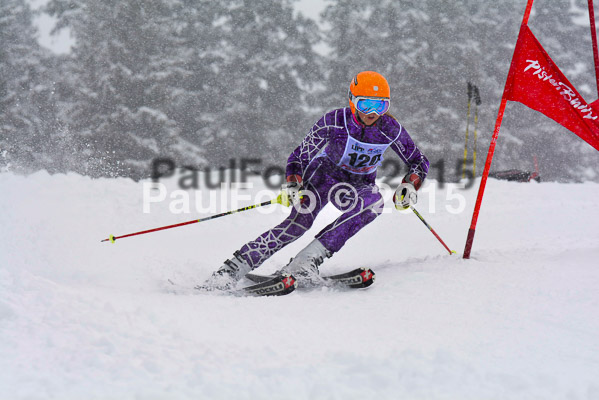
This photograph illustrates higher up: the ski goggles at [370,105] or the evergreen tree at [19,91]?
the evergreen tree at [19,91]

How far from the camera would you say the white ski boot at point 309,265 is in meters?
3.88

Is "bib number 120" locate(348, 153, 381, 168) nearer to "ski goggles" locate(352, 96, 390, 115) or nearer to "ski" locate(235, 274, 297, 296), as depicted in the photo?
"ski goggles" locate(352, 96, 390, 115)

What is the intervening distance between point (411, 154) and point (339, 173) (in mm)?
653

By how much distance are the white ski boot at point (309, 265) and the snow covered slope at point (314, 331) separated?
148 mm

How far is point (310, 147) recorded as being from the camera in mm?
4418

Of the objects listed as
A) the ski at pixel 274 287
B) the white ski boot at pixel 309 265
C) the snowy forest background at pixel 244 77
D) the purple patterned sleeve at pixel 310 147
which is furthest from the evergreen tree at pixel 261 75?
the ski at pixel 274 287

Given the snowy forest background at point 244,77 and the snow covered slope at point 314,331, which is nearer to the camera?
the snow covered slope at point 314,331

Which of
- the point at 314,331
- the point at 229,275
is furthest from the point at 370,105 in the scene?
the point at 314,331

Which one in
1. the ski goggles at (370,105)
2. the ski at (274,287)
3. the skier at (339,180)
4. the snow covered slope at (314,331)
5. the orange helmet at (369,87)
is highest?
the orange helmet at (369,87)

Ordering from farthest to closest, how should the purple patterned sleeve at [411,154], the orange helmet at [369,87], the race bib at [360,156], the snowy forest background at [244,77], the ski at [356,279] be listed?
the snowy forest background at [244,77] < the purple patterned sleeve at [411,154] < the race bib at [360,156] < the orange helmet at [369,87] < the ski at [356,279]

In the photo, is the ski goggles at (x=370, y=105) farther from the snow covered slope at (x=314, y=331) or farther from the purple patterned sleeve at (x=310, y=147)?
the snow covered slope at (x=314, y=331)

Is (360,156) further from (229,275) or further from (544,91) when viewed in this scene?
(544,91)

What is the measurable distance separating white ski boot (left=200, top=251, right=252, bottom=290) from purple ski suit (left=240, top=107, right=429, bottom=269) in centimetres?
6

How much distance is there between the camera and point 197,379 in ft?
6.20
